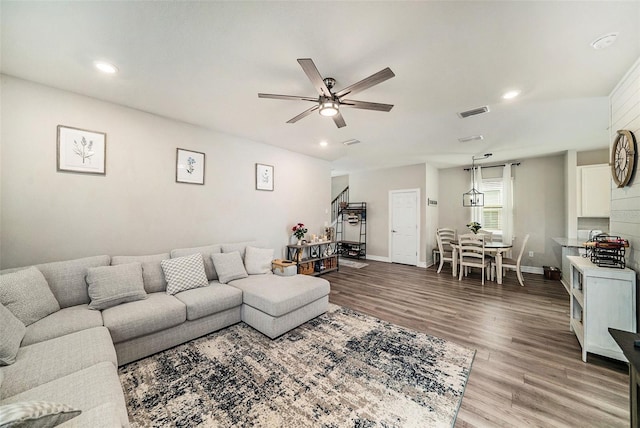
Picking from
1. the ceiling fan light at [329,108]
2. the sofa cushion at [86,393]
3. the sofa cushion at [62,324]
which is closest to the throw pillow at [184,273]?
the sofa cushion at [62,324]

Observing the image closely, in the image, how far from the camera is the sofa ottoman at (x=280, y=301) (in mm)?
2578

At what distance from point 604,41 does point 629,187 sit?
1381mm

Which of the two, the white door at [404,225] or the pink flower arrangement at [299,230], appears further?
the white door at [404,225]

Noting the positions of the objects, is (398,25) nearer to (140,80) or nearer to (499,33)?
(499,33)

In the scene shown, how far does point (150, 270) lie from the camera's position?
2717mm

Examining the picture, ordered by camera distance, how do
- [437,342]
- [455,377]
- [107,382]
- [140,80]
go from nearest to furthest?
1. [107,382]
2. [455,377]
3. [140,80]
4. [437,342]

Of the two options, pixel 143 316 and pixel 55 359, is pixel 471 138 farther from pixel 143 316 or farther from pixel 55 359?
pixel 55 359

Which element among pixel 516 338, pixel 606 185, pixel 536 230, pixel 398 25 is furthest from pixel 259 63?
pixel 536 230

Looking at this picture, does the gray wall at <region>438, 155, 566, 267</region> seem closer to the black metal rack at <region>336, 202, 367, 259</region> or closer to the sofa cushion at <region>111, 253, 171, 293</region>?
the black metal rack at <region>336, 202, 367, 259</region>

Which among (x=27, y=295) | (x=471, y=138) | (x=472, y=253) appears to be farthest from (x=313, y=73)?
(x=472, y=253)

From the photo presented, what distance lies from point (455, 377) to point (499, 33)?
2.71m

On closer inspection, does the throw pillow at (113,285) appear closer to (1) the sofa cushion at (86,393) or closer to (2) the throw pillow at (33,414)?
(1) the sofa cushion at (86,393)

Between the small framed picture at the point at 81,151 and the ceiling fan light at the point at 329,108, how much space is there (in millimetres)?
2581

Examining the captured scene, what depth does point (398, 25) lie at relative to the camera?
1642 mm
